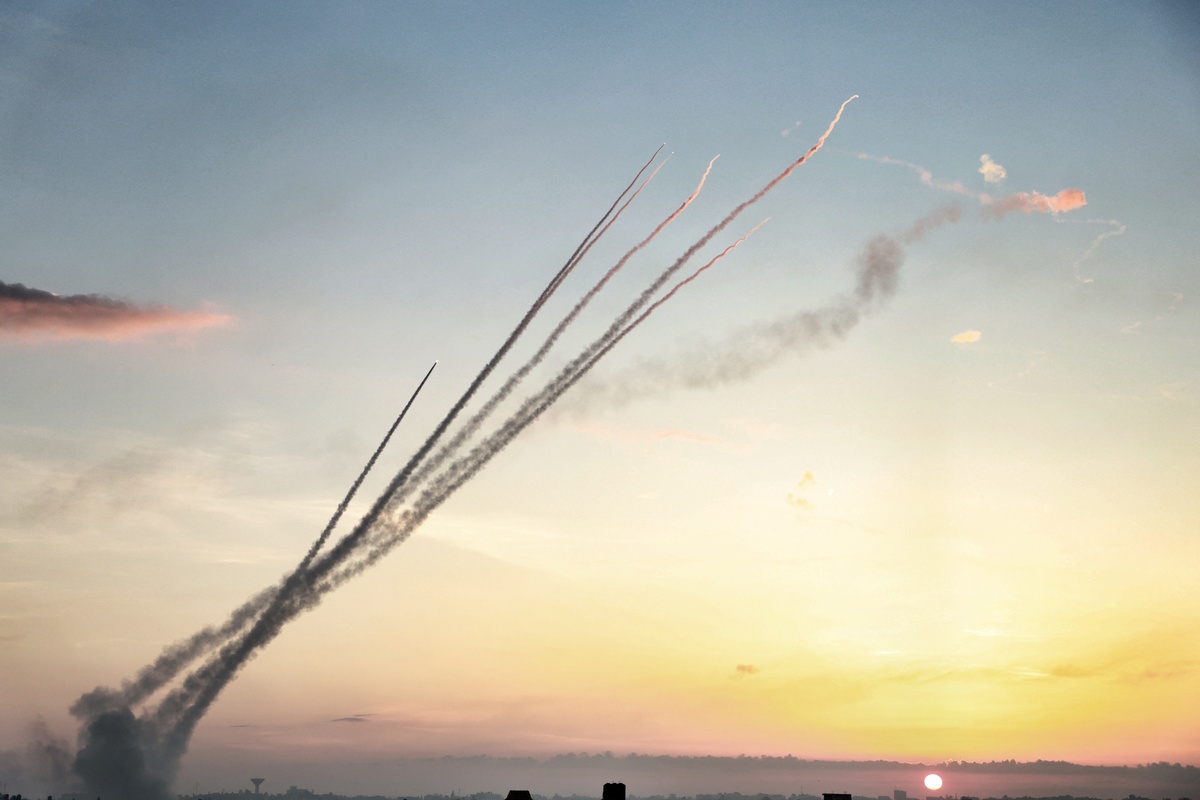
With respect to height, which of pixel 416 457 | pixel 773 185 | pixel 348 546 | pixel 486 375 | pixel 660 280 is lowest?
pixel 348 546

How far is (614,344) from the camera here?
112 m

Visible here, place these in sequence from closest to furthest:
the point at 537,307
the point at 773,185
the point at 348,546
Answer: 1. the point at 773,185
2. the point at 537,307
3. the point at 348,546

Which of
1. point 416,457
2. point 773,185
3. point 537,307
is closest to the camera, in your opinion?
point 773,185

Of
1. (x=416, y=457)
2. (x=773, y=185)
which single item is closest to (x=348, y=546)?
(x=416, y=457)

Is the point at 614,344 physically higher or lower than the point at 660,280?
lower

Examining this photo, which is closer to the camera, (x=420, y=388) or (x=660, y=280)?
(x=660, y=280)

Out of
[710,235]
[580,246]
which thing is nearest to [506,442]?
[580,246]

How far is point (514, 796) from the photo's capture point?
111m

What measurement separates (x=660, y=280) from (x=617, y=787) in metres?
56.3

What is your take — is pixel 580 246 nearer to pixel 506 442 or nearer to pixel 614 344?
pixel 614 344

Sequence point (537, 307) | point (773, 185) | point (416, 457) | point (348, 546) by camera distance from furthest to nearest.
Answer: point (348, 546) < point (416, 457) < point (537, 307) < point (773, 185)

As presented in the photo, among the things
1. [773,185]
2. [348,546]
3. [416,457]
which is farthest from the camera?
[348,546]

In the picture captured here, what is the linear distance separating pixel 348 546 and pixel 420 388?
75.1 ft

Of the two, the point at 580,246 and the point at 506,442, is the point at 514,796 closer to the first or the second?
the point at 506,442
